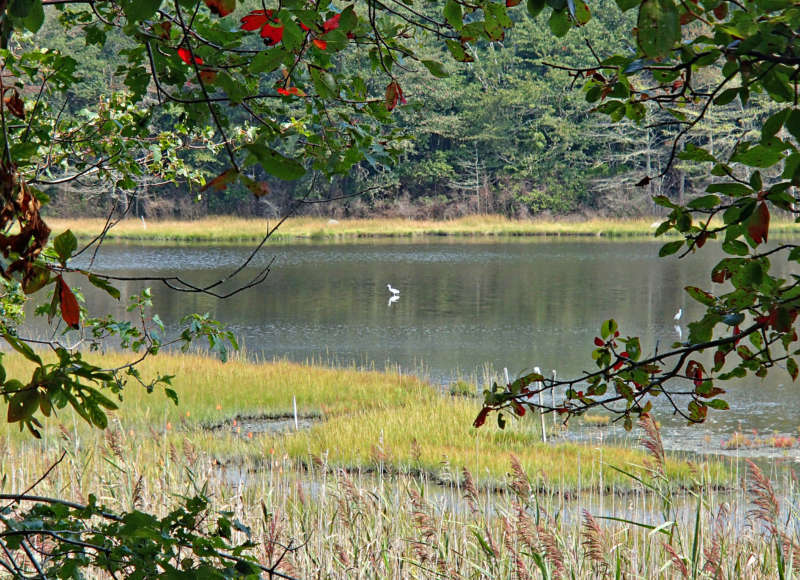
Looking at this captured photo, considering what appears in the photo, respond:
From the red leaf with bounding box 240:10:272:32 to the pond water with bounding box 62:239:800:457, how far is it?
807 centimetres

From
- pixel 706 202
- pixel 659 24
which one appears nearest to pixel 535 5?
pixel 659 24

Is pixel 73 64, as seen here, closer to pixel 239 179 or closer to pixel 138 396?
pixel 239 179

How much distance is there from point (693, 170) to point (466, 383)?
4018cm

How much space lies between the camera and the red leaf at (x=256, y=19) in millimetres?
1700

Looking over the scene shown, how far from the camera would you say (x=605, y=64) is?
2076mm

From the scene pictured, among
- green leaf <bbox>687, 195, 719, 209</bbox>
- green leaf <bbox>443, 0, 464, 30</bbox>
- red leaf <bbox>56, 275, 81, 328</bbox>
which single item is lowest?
red leaf <bbox>56, 275, 81, 328</bbox>

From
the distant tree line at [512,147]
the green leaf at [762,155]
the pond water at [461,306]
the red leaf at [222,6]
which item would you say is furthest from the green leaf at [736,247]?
the distant tree line at [512,147]

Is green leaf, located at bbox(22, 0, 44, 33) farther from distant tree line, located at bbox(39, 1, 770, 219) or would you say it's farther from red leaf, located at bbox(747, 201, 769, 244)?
distant tree line, located at bbox(39, 1, 770, 219)

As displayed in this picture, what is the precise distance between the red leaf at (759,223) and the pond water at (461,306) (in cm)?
802

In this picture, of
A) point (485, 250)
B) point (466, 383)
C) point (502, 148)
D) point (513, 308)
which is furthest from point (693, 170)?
point (466, 383)

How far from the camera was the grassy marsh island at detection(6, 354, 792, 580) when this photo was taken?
12.2ft

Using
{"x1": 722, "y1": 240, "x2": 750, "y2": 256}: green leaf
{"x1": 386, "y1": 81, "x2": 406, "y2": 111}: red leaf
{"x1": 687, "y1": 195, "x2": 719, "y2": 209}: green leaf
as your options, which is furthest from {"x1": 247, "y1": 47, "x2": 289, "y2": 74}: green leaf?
{"x1": 722, "y1": 240, "x2": 750, "y2": 256}: green leaf

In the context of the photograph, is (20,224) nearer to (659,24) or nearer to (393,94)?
(659,24)

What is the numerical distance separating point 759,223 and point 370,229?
46.8 meters
